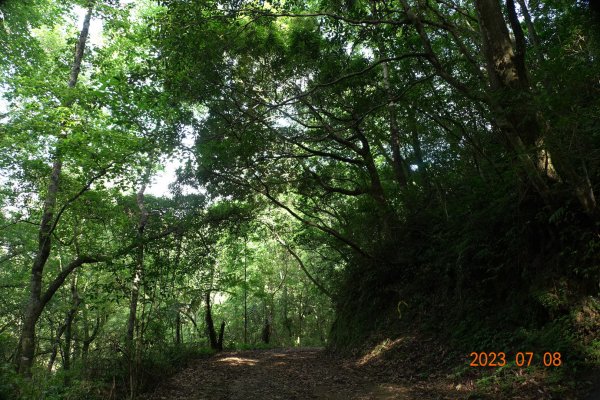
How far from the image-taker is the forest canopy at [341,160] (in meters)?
5.70

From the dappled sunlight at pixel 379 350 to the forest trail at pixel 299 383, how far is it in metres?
0.24

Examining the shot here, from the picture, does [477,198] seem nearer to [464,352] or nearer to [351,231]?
[464,352]

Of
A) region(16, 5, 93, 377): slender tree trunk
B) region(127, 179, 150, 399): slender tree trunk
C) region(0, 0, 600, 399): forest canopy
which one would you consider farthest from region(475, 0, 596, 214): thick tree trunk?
region(16, 5, 93, 377): slender tree trunk

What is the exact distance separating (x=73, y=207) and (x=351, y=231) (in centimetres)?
964

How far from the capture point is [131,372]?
7973mm

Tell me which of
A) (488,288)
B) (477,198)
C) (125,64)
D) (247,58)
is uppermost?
(125,64)

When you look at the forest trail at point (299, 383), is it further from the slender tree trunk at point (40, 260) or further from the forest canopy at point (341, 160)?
the slender tree trunk at point (40, 260)

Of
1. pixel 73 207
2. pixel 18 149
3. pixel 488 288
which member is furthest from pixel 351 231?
pixel 18 149

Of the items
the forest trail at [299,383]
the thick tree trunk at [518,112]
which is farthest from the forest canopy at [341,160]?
the forest trail at [299,383]

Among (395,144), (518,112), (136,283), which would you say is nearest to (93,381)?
(136,283)
